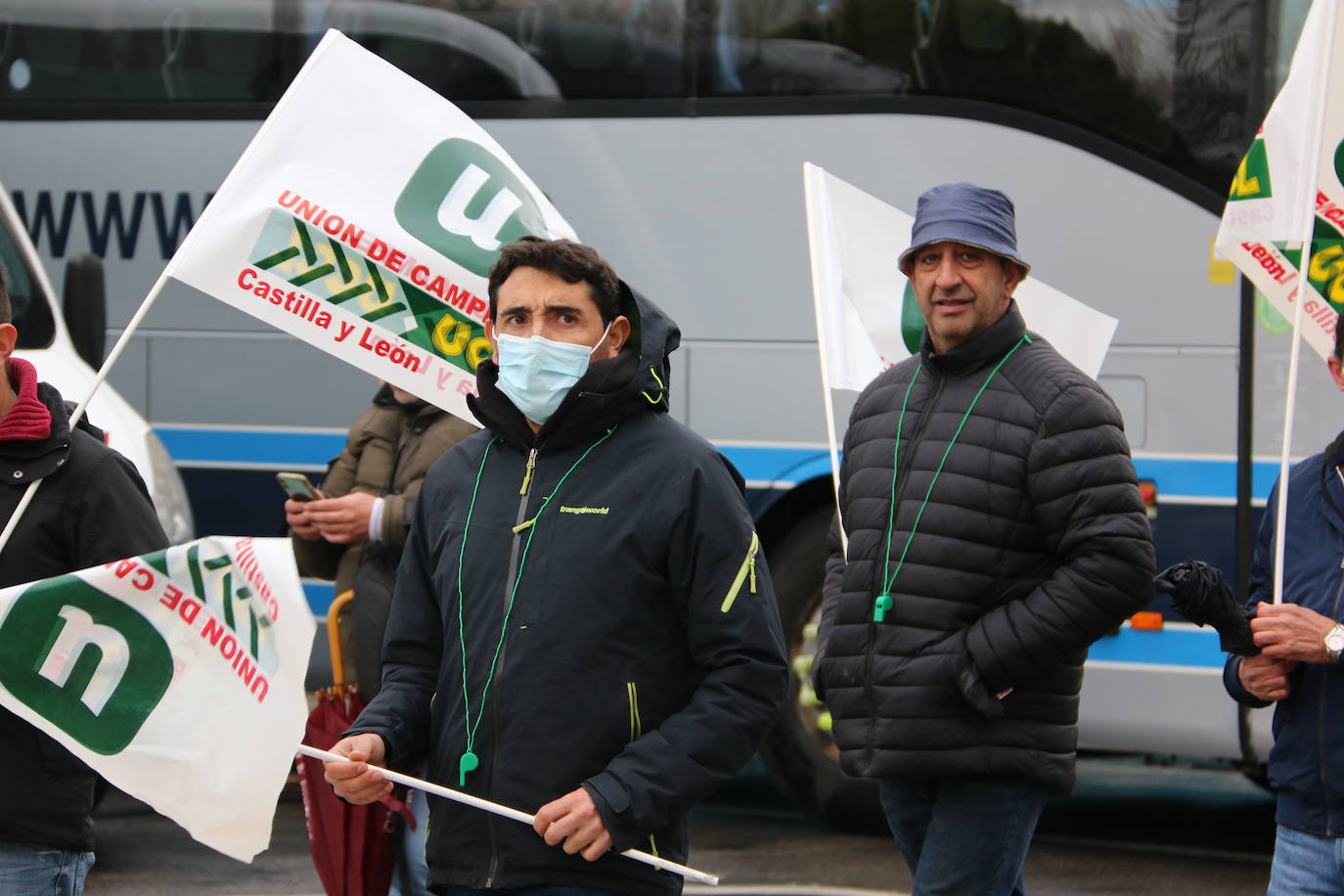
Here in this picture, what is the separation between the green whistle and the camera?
10.3 feet

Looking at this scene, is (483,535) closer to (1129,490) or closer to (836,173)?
(1129,490)

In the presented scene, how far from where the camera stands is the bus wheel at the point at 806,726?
750 cm

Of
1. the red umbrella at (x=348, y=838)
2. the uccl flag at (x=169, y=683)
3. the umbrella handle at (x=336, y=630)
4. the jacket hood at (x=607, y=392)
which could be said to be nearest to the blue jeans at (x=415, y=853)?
the red umbrella at (x=348, y=838)

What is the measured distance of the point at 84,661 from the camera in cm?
318

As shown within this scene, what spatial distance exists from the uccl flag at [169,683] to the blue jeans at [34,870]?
0.23 metres

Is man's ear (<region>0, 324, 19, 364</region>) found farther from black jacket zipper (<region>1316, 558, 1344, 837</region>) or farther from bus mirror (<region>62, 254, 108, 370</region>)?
bus mirror (<region>62, 254, 108, 370</region>)

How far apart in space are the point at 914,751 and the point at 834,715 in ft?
0.74

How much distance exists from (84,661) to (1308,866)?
230cm

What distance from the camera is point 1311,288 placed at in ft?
15.3

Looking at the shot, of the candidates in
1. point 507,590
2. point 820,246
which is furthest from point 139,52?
point 507,590

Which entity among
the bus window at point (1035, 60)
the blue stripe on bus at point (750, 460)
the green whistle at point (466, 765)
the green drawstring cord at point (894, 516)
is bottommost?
the blue stripe on bus at point (750, 460)

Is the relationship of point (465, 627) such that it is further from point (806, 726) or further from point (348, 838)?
point (806, 726)

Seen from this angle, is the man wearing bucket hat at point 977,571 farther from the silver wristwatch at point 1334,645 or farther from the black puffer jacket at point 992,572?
the silver wristwatch at point 1334,645

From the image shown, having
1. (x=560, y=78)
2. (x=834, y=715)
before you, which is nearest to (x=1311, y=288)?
(x=834, y=715)
